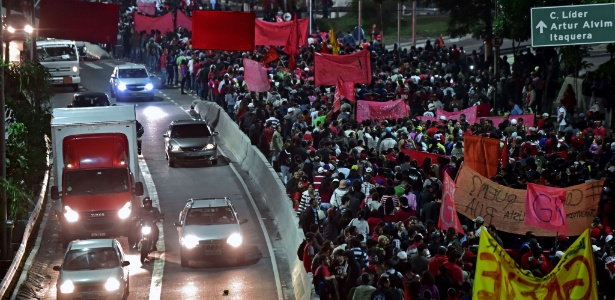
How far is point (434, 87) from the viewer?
128ft

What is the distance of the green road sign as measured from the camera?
29.8 meters

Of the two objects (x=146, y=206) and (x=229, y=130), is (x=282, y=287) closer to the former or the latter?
(x=146, y=206)

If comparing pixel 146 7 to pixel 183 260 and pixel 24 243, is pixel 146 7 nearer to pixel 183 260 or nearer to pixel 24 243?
pixel 24 243

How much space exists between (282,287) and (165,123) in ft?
67.3

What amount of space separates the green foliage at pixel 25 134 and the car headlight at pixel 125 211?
7.20ft

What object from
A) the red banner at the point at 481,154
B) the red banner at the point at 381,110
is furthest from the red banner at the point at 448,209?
the red banner at the point at 381,110

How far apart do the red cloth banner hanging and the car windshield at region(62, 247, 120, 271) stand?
362 inches

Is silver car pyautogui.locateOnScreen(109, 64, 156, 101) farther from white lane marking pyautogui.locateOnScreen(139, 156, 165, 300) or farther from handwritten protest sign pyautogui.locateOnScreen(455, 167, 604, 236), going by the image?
handwritten protest sign pyautogui.locateOnScreen(455, 167, 604, 236)

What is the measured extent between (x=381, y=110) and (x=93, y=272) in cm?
1243

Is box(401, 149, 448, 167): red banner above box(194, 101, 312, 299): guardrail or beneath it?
above

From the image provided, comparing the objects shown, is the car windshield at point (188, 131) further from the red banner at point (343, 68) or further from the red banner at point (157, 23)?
the red banner at point (157, 23)

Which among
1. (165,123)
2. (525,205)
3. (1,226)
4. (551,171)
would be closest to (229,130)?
(165,123)

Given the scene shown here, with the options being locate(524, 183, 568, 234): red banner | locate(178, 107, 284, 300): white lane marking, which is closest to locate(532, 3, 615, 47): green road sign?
locate(178, 107, 284, 300): white lane marking

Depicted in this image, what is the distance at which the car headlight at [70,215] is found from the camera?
29359 mm
